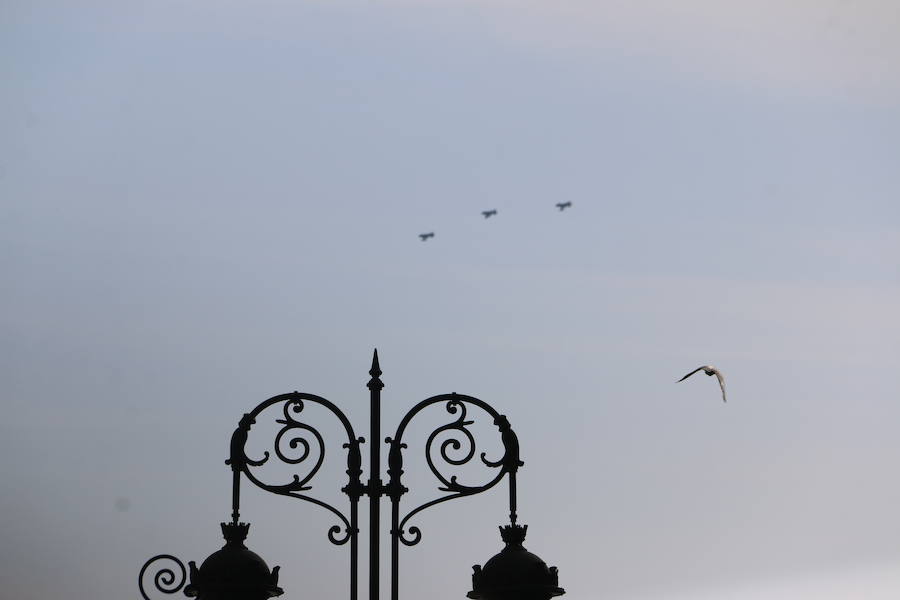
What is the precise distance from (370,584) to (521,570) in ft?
3.81

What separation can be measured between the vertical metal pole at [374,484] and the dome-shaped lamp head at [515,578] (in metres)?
0.86

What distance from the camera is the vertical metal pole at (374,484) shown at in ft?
31.9

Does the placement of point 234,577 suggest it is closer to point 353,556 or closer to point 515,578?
point 353,556

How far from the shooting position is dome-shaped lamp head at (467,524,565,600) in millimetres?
9805

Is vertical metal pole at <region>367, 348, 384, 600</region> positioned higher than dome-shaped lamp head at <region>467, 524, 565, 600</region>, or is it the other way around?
vertical metal pole at <region>367, 348, 384, 600</region>

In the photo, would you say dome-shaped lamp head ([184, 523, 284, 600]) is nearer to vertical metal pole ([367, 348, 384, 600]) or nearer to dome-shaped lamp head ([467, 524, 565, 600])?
vertical metal pole ([367, 348, 384, 600])

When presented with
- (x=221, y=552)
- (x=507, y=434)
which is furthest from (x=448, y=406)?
(x=221, y=552)

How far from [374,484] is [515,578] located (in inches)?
51.0

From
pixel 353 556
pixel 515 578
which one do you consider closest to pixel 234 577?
pixel 353 556

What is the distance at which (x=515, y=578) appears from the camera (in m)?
9.84

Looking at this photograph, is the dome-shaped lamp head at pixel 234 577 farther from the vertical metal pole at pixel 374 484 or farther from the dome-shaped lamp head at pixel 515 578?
the dome-shaped lamp head at pixel 515 578

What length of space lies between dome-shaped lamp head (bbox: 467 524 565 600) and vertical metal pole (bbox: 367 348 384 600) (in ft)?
2.84

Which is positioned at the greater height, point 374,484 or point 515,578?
point 374,484

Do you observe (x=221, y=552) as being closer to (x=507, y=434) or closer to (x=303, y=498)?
(x=303, y=498)
